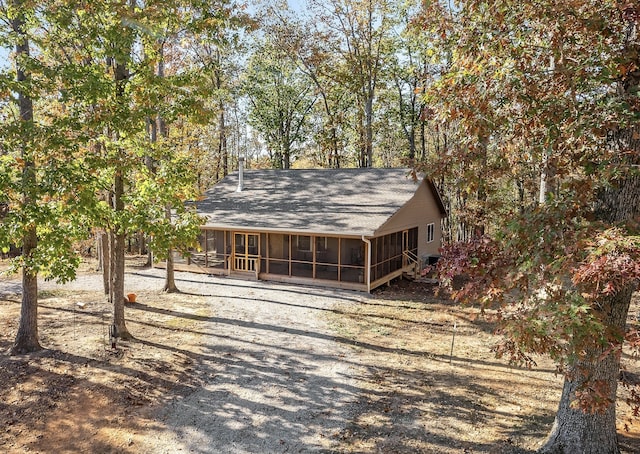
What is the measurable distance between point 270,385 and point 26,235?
5.56 m

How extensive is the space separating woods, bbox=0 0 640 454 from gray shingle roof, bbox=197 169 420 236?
4.75 m

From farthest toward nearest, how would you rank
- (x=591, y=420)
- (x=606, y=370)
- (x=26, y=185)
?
(x=26, y=185) → (x=591, y=420) → (x=606, y=370)

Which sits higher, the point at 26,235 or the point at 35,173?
the point at 35,173

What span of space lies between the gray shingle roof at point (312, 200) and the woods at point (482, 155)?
4.75m

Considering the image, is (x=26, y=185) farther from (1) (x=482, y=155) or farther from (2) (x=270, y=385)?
(1) (x=482, y=155)

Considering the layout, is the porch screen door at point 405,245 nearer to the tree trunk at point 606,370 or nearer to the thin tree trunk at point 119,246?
the thin tree trunk at point 119,246

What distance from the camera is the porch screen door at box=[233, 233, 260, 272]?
713 inches

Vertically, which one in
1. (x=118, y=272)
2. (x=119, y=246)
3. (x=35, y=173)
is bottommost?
(x=118, y=272)

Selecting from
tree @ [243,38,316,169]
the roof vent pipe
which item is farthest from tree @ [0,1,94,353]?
tree @ [243,38,316,169]

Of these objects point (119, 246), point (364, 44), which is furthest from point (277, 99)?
point (119, 246)

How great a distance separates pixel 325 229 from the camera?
1569cm

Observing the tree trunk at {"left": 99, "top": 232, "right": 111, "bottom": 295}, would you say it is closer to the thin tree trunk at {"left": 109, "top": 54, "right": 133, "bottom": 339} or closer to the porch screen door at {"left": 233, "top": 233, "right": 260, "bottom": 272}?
the thin tree trunk at {"left": 109, "top": 54, "right": 133, "bottom": 339}

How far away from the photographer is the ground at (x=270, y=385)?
6254 millimetres

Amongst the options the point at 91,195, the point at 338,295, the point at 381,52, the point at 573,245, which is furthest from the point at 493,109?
the point at 381,52
